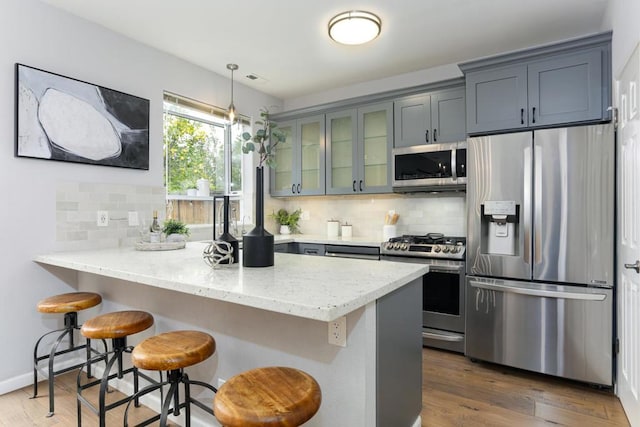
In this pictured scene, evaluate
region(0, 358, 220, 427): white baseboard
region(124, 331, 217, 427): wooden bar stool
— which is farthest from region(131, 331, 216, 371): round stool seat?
region(0, 358, 220, 427): white baseboard

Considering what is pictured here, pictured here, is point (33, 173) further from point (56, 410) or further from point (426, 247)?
point (426, 247)

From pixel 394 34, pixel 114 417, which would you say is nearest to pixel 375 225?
pixel 394 34

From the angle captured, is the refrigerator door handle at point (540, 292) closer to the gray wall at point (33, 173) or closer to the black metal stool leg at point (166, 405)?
the black metal stool leg at point (166, 405)

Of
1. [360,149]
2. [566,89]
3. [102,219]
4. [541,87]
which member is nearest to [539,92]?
[541,87]

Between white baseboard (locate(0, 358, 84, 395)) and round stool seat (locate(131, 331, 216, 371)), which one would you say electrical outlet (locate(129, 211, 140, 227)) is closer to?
white baseboard (locate(0, 358, 84, 395))

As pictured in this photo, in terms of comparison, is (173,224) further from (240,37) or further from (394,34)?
(394,34)

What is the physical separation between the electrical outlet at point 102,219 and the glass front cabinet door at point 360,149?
2.15 meters

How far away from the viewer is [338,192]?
391cm

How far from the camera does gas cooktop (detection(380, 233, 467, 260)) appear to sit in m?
3.02

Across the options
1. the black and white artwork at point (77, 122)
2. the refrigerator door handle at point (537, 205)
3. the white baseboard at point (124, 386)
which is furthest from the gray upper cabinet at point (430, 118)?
the white baseboard at point (124, 386)

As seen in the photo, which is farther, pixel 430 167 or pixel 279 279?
pixel 430 167

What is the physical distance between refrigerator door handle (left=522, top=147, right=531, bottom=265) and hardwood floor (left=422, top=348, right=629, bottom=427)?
86 centimetres

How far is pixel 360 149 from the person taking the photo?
3764 mm

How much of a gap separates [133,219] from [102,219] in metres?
0.24
